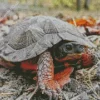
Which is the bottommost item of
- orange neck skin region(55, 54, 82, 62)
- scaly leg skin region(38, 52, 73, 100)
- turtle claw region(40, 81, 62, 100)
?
turtle claw region(40, 81, 62, 100)

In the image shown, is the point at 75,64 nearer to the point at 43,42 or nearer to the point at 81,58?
the point at 81,58

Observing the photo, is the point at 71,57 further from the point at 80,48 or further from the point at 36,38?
the point at 36,38

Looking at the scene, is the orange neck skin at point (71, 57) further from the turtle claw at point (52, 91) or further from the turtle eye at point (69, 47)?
the turtle claw at point (52, 91)

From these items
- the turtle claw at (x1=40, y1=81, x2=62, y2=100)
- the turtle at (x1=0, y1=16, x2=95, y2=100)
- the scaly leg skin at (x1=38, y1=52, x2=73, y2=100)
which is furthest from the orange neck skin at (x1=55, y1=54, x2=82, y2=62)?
the turtle claw at (x1=40, y1=81, x2=62, y2=100)

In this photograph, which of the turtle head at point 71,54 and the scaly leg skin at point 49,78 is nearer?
the scaly leg skin at point 49,78

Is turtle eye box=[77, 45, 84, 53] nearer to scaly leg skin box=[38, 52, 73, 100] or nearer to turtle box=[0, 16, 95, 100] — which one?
turtle box=[0, 16, 95, 100]

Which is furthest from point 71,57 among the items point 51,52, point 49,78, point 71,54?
point 49,78

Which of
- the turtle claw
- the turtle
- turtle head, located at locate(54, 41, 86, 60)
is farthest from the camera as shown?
turtle head, located at locate(54, 41, 86, 60)

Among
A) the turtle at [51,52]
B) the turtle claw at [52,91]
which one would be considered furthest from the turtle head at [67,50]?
the turtle claw at [52,91]
